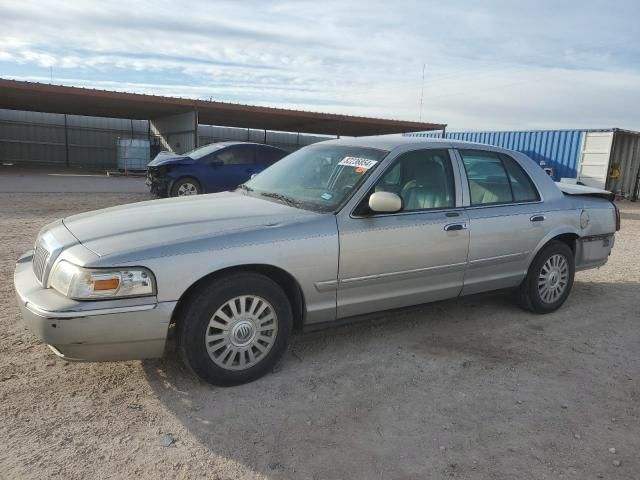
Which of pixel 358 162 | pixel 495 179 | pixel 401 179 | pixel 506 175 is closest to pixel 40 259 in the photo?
pixel 358 162

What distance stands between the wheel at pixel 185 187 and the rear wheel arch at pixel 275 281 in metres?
8.44

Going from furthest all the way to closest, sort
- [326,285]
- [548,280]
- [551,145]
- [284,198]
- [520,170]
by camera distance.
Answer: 1. [551,145]
2. [548,280]
3. [520,170]
4. [284,198]
5. [326,285]

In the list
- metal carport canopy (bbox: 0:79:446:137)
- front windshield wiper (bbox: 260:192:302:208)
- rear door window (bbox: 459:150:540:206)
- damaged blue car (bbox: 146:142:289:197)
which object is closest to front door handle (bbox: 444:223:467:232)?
rear door window (bbox: 459:150:540:206)

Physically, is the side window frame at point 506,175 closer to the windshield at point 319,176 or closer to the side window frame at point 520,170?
the side window frame at point 520,170

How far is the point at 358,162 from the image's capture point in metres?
3.91

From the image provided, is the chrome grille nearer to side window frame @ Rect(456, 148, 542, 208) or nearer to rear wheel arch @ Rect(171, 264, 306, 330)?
rear wheel arch @ Rect(171, 264, 306, 330)

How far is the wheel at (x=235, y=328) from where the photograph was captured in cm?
303

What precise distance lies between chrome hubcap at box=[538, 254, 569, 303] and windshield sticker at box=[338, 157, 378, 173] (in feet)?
6.97

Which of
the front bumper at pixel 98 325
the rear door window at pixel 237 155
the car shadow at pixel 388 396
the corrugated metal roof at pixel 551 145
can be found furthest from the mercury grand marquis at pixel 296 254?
the corrugated metal roof at pixel 551 145

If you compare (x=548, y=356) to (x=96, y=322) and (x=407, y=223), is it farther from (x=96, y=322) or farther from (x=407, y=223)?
(x=96, y=322)

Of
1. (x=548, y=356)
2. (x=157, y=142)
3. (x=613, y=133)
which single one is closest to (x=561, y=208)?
(x=548, y=356)

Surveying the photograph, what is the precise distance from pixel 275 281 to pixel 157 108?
2177cm

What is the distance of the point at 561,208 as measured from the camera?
4.82 metres

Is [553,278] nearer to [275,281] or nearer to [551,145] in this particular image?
[275,281]
